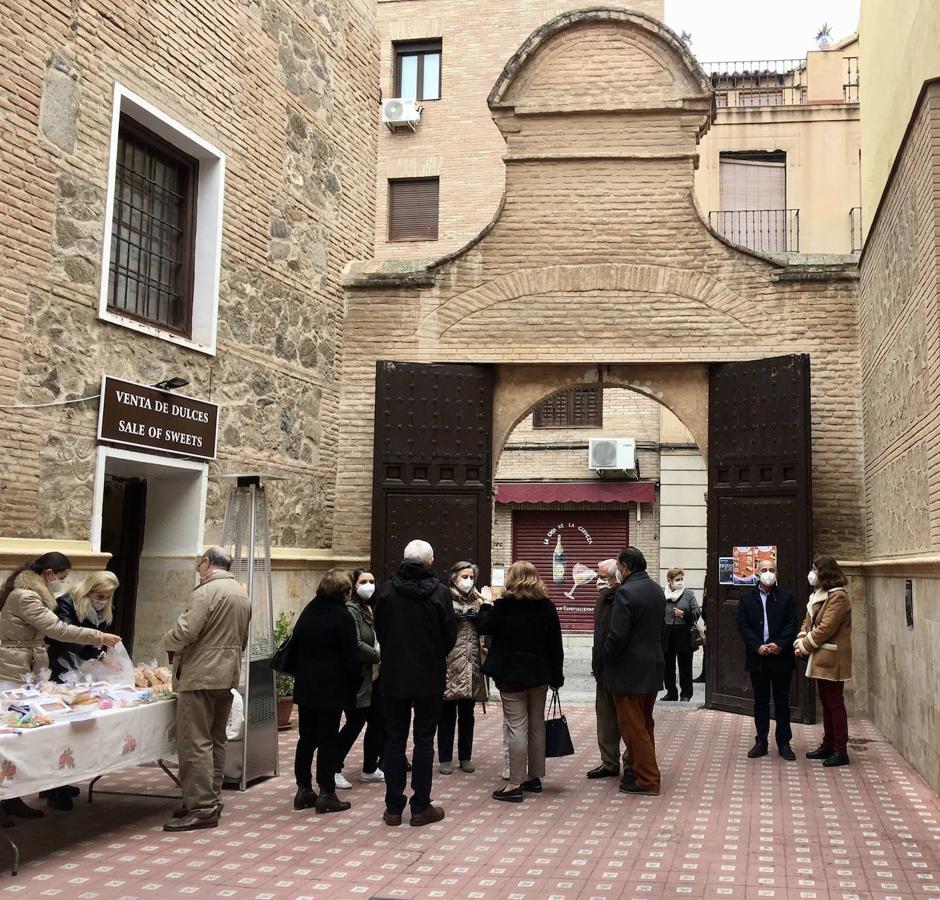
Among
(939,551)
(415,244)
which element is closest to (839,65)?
(415,244)

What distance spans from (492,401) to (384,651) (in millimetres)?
6243

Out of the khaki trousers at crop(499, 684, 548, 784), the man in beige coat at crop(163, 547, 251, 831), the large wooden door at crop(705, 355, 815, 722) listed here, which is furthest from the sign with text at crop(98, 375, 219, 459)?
the large wooden door at crop(705, 355, 815, 722)

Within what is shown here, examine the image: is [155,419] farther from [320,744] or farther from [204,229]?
[320,744]

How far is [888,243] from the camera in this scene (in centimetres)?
985

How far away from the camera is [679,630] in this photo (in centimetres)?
1232

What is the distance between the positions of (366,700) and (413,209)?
17.3 m

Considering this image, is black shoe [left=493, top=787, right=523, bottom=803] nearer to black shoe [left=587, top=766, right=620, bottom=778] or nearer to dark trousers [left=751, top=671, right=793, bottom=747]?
black shoe [left=587, top=766, right=620, bottom=778]

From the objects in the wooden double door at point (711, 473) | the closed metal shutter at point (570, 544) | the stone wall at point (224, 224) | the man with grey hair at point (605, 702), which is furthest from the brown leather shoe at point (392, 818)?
the closed metal shutter at point (570, 544)

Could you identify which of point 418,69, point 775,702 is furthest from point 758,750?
point 418,69

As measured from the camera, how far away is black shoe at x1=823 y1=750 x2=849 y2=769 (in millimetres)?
8648

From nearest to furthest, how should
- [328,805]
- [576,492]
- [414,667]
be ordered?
[414,667] < [328,805] < [576,492]

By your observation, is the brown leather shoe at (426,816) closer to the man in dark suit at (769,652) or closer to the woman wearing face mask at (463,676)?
the woman wearing face mask at (463,676)

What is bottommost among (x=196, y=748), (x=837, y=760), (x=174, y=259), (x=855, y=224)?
(x=837, y=760)

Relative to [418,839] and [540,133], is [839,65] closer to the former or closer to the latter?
[540,133]
